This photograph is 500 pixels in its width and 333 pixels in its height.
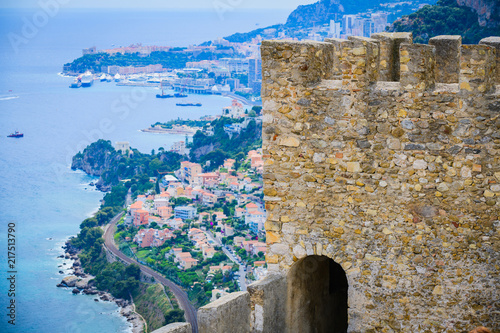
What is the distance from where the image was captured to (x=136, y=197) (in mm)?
94125

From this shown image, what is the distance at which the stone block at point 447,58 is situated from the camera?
4.07 meters

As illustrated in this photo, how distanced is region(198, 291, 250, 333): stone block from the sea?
5672 cm

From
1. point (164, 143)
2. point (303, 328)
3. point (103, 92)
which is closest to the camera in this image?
point (303, 328)

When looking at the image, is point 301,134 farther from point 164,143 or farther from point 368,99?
point 164,143

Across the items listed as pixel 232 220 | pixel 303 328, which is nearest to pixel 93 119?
pixel 232 220

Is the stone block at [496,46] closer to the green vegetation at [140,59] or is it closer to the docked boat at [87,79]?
the green vegetation at [140,59]

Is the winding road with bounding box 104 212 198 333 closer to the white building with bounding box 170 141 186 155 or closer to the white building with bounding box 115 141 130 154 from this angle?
the white building with bounding box 170 141 186 155

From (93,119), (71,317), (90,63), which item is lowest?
(71,317)

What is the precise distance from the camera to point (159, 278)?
212 ft

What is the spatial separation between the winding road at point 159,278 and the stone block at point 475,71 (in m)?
39.8

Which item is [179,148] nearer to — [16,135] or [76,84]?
[16,135]

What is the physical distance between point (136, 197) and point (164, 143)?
28357 millimetres

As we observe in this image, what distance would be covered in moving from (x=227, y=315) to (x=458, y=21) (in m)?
52.5

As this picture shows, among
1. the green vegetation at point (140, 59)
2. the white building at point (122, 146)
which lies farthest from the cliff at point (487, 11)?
the green vegetation at point (140, 59)
